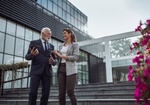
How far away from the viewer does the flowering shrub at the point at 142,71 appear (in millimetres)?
1444

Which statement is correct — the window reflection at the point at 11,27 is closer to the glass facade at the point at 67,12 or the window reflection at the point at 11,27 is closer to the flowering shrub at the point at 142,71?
the glass facade at the point at 67,12

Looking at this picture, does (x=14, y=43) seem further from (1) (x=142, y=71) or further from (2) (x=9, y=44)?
(1) (x=142, y=71)

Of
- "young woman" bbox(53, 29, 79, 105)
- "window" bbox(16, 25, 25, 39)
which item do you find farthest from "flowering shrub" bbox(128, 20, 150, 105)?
"window" bbox(16, 25, 25, 39)

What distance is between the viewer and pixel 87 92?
5.68 m

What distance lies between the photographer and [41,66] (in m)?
3.05

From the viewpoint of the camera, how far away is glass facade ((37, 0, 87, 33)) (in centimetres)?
1806

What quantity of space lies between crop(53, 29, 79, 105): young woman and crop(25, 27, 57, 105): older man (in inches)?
9.1

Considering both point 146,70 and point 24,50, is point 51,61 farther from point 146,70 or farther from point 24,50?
point 24,50

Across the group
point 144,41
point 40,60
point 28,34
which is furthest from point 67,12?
point 144,41

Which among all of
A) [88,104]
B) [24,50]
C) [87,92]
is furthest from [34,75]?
[24,50]

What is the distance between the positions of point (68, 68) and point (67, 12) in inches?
759

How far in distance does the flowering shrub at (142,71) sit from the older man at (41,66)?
69.9 inches

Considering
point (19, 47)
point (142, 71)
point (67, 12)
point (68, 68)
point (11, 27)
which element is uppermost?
point (67, 12)

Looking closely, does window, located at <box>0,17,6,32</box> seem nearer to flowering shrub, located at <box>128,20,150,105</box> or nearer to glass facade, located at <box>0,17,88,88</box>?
glass facade, located at <box>0,17,88,88</box>
